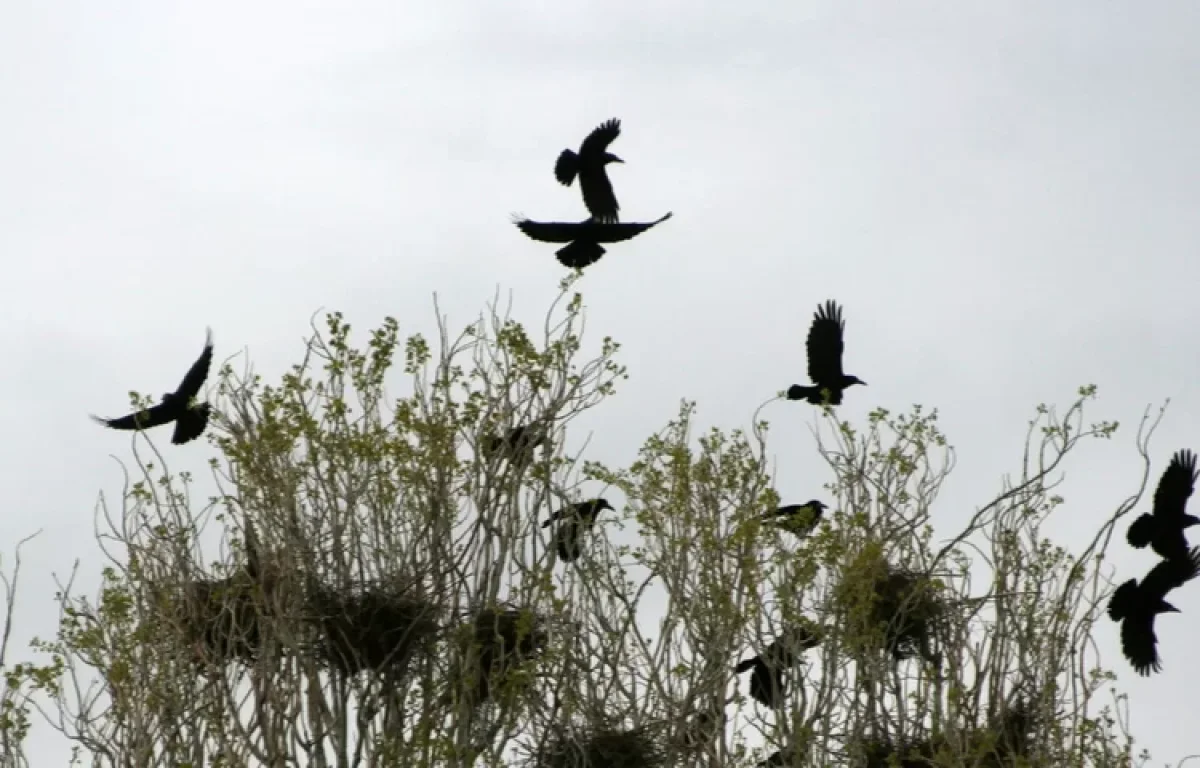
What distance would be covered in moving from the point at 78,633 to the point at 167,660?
2.85ft

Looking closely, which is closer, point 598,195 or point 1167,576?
point 598,195

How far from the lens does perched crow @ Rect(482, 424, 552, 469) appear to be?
12234 millimetres

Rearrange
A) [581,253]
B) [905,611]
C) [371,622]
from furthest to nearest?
[905,611] → [581,253] → [371,622]

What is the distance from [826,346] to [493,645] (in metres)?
4.94

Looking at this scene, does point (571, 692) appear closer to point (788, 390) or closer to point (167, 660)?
point (167, 660)

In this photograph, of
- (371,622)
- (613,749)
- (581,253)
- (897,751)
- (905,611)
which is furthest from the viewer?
(897,751)

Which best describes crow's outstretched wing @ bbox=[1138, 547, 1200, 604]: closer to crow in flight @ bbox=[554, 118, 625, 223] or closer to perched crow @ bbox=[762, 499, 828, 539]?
perched crow @ bbox=[762, 499, 828, 539]

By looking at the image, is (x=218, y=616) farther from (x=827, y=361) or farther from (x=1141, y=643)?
(x=1141, y=643)

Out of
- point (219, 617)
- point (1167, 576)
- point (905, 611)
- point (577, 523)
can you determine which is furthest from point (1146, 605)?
point (219, 617)

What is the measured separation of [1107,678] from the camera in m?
14.4

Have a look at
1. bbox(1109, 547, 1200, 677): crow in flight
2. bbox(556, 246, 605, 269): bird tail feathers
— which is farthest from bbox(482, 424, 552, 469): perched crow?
bbox(1109, 547, 1200, 677): crow in flight

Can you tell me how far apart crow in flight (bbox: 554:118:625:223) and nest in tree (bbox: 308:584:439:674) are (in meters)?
3.53

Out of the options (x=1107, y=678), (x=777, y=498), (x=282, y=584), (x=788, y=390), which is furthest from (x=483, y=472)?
(x=1107, y=678)

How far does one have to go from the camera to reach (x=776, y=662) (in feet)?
44.6
